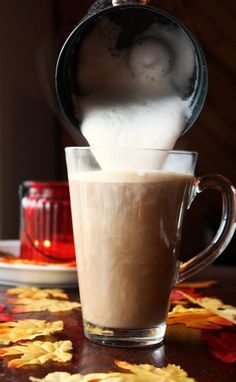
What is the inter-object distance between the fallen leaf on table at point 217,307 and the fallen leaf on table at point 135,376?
23 centimetres

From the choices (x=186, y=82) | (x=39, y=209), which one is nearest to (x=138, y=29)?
(x=186, y=82)

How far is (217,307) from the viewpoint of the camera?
2.71 feet

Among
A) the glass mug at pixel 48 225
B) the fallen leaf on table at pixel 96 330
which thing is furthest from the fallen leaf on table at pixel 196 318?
the glass mug at pixel 48 225

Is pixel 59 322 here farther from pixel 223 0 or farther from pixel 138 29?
pixel 223 0

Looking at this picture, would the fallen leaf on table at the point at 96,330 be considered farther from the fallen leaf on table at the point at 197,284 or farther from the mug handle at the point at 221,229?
the fallen leaf on table at the point at 197,284

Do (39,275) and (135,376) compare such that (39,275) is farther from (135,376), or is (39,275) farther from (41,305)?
(135,376)

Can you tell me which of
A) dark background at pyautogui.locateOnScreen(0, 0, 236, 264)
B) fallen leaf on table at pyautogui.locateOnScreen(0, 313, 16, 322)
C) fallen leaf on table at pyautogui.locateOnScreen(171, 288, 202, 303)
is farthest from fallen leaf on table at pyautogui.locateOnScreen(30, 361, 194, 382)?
dark background at pyautogui.locateOnScreen(0, 0, 236, 264)

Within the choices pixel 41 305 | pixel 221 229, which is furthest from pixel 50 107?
pixel 221 229

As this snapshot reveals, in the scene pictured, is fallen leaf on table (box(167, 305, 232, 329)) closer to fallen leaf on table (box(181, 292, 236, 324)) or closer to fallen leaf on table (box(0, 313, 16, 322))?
fallen leaf on table (box(181, 292, 236, 324))

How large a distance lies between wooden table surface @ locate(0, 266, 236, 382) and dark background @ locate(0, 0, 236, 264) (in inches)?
64.0

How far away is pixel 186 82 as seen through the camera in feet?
2.27

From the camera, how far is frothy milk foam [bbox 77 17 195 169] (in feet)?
2.22

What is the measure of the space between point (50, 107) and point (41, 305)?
6.68ft

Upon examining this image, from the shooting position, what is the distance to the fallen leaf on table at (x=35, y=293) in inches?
34.3
